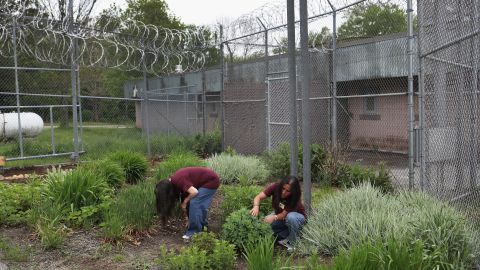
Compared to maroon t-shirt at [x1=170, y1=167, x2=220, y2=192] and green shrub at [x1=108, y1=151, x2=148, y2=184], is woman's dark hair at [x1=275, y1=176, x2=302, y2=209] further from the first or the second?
green shrub at [x1=108, y1=151, x2=148, y2=184]

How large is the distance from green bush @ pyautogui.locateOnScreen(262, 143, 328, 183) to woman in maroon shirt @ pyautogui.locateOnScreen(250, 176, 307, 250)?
3.27 m

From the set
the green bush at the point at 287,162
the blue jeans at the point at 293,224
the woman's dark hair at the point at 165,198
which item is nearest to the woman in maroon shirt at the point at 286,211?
the blue jeans at the point at 293,224

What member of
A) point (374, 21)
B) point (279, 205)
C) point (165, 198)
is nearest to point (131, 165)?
point (165, 198)

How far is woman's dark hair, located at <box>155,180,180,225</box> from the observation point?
5.28 m

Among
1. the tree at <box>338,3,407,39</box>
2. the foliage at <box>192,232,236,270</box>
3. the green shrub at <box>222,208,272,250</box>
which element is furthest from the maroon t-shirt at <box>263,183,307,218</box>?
the tree at <box>338,3,407,39</box>

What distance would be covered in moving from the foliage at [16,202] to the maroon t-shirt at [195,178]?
1976 mm

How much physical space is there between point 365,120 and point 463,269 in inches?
376

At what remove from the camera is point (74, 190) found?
Result: 19.8 ft

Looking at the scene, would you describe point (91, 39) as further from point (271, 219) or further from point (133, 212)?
point (271, 219)

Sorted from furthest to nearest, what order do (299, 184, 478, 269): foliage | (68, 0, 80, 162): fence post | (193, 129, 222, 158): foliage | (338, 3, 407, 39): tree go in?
(193, 129, 222, 158): foliage < (68, 0, 80, 162): fence post < (338, 3, 407, 39): tree < (299, 184, 478, 269): foliage

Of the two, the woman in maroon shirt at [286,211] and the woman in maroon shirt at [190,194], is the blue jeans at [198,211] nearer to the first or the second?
the woman in maroon shirt at [190,194]

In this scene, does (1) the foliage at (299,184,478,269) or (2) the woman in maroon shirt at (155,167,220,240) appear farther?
(2) the woman in maroon shirt at (155,167,220,240)

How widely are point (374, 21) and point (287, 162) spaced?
144 inches

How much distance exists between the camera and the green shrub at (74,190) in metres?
5.94
